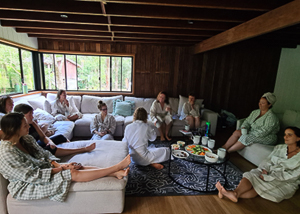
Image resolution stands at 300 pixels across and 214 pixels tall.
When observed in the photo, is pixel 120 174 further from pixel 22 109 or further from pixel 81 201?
pixel 22 109

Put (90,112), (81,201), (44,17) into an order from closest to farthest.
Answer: (81,201)
(44,17)
(90,112)

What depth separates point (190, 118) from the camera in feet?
12.9

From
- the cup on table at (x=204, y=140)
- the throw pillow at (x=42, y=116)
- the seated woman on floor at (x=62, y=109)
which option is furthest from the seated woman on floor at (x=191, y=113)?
the throw pillow at (x=42, y=116)

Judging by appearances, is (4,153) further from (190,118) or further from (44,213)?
(190,118)

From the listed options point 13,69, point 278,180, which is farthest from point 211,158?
point 13,69

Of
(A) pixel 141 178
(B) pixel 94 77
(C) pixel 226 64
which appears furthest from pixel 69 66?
(C) pixel 226 64

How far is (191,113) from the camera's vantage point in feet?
13.2

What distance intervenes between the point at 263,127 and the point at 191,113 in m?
1.51

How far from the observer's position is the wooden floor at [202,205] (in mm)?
1828

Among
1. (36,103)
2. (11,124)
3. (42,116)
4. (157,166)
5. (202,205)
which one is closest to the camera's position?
(11,124)

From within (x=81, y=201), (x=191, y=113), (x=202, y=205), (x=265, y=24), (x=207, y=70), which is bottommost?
(x=202, y=205)

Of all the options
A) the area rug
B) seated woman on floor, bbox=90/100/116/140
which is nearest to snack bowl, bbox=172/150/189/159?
the area rug

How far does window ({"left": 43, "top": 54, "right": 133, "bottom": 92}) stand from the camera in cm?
471

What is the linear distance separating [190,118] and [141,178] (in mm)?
2052
